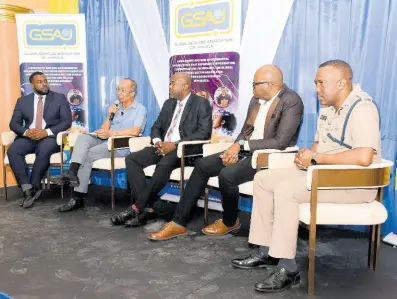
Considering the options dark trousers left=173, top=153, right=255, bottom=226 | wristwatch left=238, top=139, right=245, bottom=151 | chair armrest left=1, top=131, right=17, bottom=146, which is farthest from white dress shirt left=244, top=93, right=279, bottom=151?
chair armrest left=1, top=131, right=17, bottom=146

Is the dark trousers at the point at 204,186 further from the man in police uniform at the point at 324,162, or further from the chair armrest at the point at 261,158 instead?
the man in police uniform at the point at 324,162

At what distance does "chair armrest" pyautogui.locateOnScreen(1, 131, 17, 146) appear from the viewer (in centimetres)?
456

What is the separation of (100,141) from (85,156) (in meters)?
0.30

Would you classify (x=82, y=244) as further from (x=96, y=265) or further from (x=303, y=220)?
(x=303, y=220)

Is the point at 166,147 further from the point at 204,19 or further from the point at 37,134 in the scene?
the point at 37,134

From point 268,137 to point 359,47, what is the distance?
1.05 m

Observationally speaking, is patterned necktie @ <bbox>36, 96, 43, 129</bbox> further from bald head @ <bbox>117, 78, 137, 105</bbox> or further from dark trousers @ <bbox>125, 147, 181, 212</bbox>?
dark trousers @ <bbox>125, 147, 181, 212</bbox>

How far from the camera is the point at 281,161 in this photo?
Answer: 2.98m

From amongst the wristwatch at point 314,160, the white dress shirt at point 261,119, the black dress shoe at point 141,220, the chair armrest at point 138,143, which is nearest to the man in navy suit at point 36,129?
the chair armrest at point 138,143

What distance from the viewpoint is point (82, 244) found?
10.5 ft

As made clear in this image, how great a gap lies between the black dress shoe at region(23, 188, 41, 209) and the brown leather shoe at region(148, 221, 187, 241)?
5.56ft

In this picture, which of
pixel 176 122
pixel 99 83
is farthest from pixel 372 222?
pixel 99 83

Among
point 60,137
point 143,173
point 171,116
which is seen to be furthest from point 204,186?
point 60,137

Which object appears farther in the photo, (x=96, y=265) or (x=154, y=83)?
(x=154, y=83)
